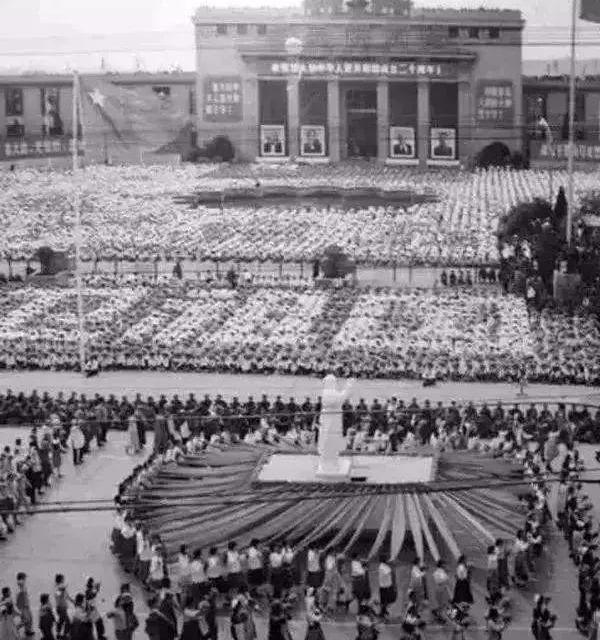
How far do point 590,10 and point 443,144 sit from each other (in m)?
70.7

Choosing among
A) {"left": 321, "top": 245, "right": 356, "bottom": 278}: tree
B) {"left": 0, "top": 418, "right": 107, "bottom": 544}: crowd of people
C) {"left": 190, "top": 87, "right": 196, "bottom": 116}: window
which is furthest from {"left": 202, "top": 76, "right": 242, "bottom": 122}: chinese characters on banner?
{"left": 0, "top": 418, "right": 107, "bottom": 544}: crowd of people

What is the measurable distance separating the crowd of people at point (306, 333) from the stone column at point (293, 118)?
55344 millimetres

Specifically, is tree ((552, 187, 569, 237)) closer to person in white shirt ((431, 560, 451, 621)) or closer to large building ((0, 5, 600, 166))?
person in white shirt ((431, 560, 451, 621))

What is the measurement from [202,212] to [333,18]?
119ft

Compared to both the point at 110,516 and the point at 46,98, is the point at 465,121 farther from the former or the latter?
the point at 110,516

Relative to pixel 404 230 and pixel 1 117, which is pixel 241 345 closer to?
pixel 404 230

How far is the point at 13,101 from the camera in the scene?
107062mm

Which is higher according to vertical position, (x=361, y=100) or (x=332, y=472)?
(x=361, y=100)

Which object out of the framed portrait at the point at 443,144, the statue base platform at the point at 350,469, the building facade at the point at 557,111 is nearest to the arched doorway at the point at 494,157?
the building facade at the point at 557,111

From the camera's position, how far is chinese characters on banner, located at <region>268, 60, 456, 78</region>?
9694 centimetres

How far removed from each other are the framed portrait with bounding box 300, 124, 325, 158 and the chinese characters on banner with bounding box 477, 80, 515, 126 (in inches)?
448

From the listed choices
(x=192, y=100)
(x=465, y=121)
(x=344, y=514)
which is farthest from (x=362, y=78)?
(x=344, y=514)

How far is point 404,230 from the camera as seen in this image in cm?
5725

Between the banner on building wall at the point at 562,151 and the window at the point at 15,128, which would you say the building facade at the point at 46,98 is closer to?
the window at the point at 15,128
